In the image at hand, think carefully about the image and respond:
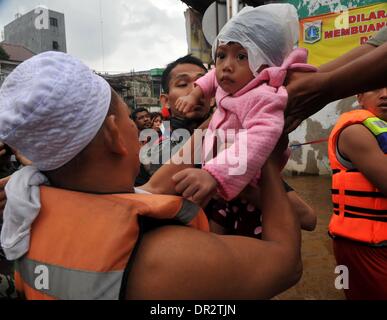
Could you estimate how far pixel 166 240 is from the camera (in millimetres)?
1003

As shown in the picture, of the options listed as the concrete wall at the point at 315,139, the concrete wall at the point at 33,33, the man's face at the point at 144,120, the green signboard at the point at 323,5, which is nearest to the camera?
the man's face at the point at 144,120

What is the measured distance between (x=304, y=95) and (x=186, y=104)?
71cm

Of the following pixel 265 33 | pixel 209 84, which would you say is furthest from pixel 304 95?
pixel 209 84

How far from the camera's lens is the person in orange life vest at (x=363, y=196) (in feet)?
6.72

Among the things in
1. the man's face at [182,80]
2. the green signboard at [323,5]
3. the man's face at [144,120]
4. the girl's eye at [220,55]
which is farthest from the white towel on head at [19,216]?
the green signboard at [323,5]

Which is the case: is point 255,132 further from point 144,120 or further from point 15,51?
point 15,51

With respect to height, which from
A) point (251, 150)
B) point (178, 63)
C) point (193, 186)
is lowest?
point (193, 186)

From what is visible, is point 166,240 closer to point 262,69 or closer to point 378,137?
point 262,69

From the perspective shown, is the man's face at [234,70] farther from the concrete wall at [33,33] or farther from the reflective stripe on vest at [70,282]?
the concrete wall at [33,33]

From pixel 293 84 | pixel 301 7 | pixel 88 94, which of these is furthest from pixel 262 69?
pixel 301 7

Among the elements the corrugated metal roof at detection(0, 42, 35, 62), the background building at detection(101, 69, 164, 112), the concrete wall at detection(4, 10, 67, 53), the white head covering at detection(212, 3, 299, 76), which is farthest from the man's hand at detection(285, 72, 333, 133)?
the corrugated metal roof at detection(0, 42, 35, 62)

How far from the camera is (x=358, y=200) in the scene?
2164 mm

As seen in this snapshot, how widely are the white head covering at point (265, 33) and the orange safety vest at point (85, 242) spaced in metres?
0.83

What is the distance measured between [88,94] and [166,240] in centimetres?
48
